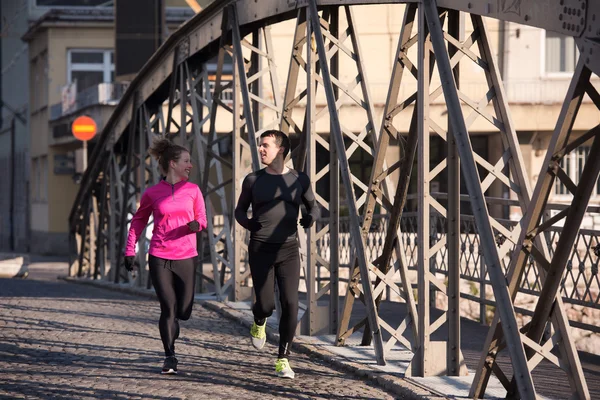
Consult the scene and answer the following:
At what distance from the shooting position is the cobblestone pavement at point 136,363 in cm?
799

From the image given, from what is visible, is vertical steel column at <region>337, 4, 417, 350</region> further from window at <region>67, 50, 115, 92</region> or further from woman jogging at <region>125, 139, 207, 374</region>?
window at <region>67, 50, 115, 92</region>

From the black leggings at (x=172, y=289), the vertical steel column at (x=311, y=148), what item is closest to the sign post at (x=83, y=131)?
the vertical steel column at (x=311, y=148)

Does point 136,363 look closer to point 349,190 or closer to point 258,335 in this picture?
point 258,335

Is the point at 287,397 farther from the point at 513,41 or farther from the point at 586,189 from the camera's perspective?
the point at 513,41

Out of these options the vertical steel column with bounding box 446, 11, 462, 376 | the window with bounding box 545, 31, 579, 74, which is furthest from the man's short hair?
the window with bounding box 545, 31, 579, 74

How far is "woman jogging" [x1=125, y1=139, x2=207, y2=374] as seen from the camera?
890cm

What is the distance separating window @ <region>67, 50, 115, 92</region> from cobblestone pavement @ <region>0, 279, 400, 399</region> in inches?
1197

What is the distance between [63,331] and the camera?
1155cm

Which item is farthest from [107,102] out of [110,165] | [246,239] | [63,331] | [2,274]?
[63,331]

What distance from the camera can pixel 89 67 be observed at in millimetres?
43438

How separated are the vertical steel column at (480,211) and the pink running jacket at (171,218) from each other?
7.10 ft

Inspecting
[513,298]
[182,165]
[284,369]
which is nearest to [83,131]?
[182,165]

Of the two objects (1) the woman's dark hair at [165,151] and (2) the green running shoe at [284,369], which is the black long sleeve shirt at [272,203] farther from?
(2) the green running shoe at [284,369]

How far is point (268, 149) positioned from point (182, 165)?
2.48 ft
